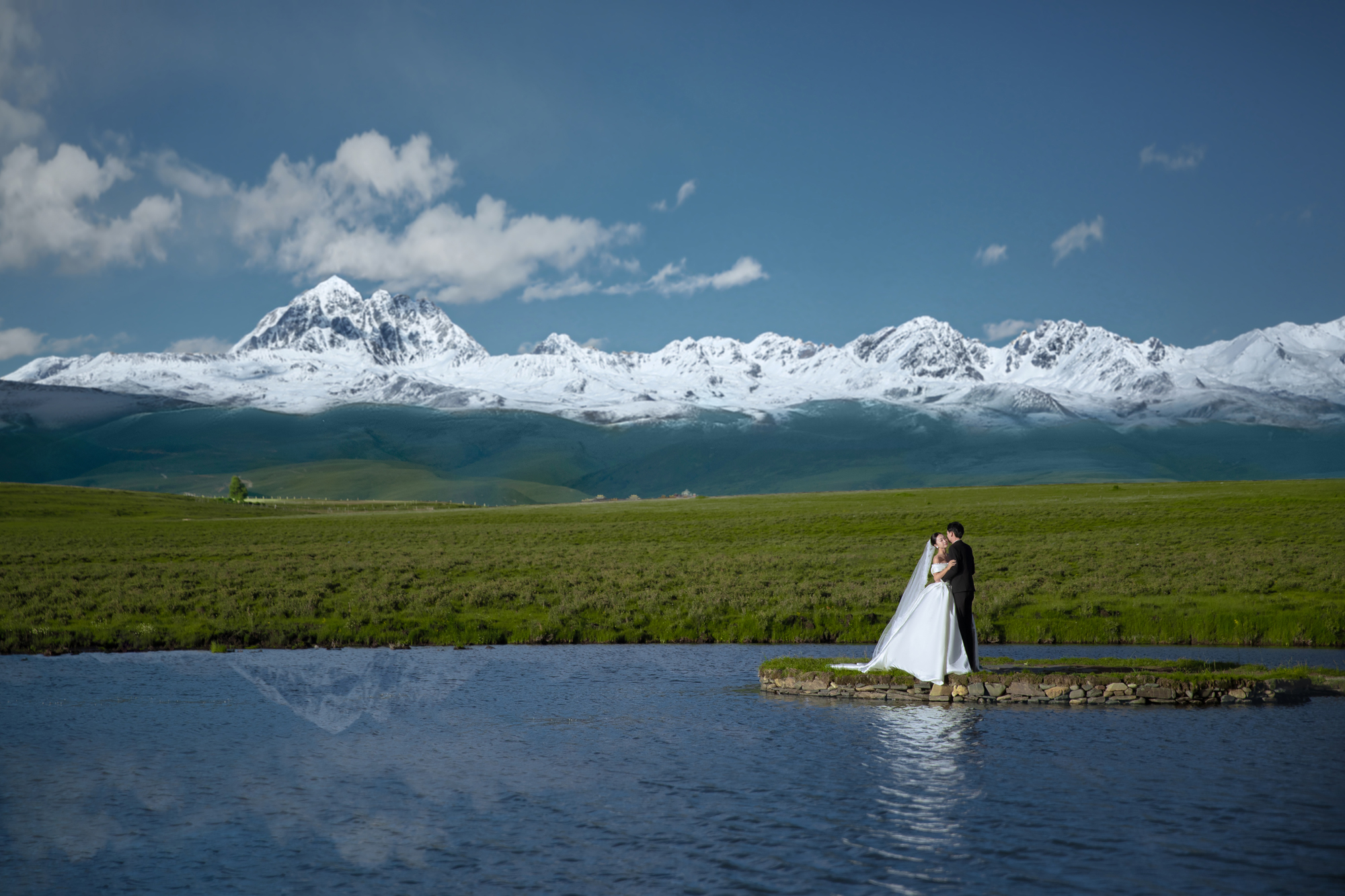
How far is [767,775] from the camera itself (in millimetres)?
14727

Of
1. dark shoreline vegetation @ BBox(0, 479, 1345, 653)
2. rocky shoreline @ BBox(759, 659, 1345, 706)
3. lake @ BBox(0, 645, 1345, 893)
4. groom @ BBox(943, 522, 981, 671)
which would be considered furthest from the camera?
dark shoreline vegetation @ BBox(0, 479, 1345, 653)

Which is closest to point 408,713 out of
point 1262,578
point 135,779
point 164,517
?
point 135,779

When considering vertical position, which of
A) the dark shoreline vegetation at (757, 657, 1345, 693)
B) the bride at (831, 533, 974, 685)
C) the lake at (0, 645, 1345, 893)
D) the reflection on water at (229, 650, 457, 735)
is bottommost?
the reflection on water at (229, 650, 457, 735)

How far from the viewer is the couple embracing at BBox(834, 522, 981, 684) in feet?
69.3

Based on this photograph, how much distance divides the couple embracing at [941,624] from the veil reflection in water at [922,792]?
188cm

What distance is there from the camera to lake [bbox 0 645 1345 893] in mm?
10859

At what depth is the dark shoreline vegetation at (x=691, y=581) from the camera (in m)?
31.7

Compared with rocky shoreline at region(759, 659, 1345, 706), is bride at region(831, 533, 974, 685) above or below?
above

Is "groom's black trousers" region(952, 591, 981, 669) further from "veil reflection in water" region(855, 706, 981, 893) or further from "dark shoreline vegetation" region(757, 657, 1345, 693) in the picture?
"veil reflection in water" region(855, 706, 981, 893)

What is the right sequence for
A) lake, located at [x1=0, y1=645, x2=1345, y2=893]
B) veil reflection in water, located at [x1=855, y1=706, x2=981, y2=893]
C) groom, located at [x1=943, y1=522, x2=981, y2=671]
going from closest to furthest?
lake, located at [x1=0, y1=645, x2=1345, y2=893], veil reflection in water, located at [x1=855, y1=706, x2=981, y2=893], groom, located at [x1=943, y1=522, x2=981, y2=671]

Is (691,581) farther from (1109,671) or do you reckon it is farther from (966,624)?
(1109,671)

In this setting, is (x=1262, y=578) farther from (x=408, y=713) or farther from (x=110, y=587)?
(x=110, y=587)

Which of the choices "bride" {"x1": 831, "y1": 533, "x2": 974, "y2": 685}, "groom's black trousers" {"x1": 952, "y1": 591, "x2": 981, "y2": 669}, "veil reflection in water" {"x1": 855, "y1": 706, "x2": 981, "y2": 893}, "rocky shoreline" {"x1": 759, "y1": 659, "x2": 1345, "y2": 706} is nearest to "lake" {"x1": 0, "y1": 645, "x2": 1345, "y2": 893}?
"veil reflection in water" {"x1": 855, "y1": 706, "x2": 981, "y2": 893}

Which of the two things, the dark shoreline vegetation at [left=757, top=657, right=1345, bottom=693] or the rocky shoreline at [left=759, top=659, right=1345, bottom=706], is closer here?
the rocky shoreline at [left=759, top=659, right=1345, bottom=706]
